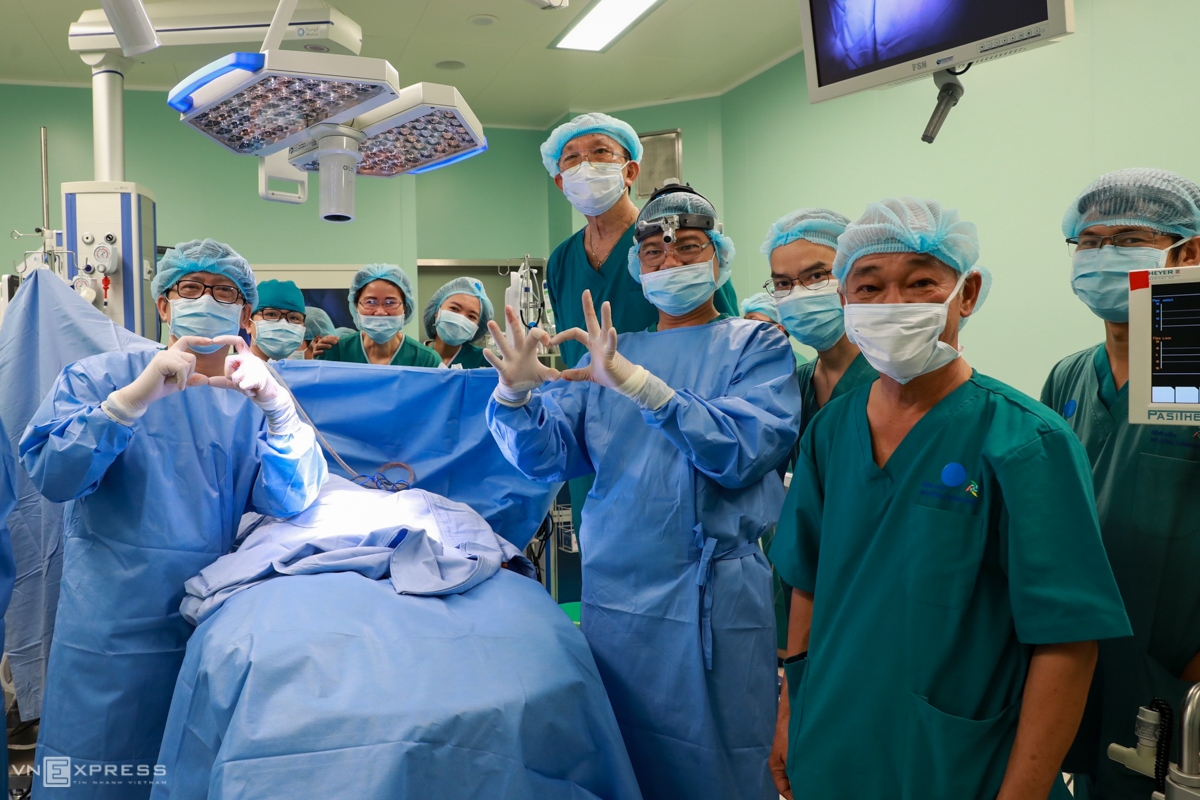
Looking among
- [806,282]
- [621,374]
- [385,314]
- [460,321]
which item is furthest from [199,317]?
[460,321]

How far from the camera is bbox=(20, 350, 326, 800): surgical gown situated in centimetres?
167

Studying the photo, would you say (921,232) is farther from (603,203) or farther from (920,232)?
(603,203)

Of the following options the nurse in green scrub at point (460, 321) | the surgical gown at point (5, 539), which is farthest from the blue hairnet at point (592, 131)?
the surgical gown at point (5, 539)

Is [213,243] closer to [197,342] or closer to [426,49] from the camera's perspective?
[197,342]

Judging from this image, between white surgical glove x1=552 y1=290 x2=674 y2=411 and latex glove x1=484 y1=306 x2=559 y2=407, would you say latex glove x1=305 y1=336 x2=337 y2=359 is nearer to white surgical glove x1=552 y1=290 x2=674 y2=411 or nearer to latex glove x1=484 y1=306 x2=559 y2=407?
latex glove x1=484 y1=306 x2=559 y2=407

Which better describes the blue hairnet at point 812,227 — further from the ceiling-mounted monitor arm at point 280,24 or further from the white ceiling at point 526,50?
the white ceiling at point 526,50

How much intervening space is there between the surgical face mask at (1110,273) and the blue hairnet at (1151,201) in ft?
0.15

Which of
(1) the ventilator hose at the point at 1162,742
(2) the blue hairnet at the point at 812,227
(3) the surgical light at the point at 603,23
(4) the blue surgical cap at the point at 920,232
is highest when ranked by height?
(3) the surgical light at the point at 603,23

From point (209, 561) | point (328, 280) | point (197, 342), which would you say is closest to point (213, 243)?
point (197, 342)

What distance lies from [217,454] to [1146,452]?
5.76 feet

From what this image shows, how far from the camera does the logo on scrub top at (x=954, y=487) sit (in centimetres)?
104

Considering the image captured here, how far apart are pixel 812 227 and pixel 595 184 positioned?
2.13ft

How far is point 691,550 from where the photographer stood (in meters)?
1.67

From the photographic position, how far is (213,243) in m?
1.91
